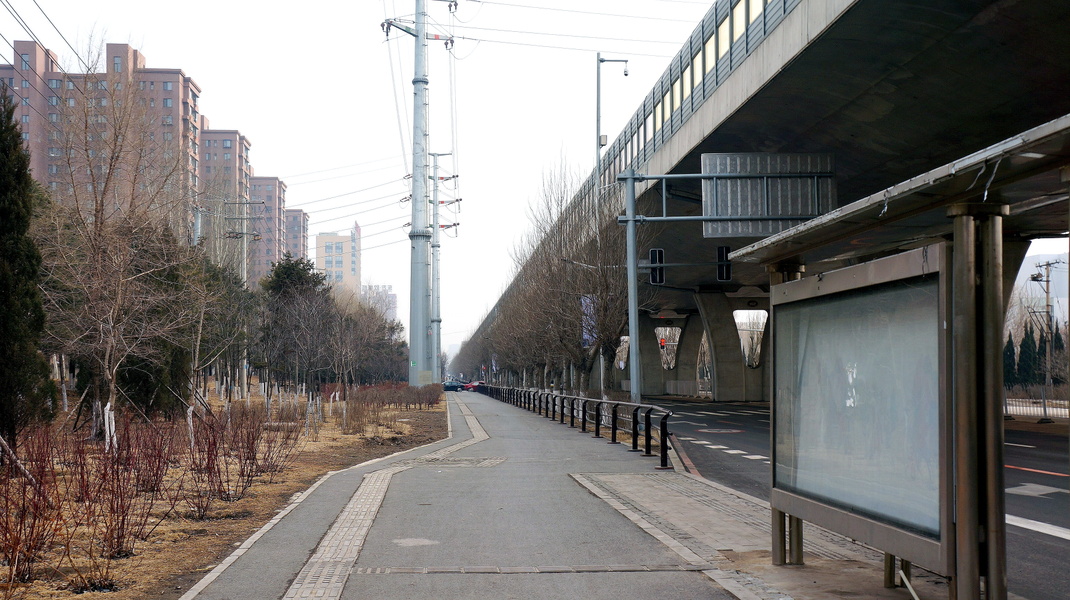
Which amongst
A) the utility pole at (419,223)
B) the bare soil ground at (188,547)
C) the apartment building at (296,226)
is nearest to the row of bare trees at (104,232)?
the bare soil ground at (188,547)

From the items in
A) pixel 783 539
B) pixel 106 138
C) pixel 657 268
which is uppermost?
pixel 106 138

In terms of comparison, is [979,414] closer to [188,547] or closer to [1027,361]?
[188,547]

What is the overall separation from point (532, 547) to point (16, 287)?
10.1 m

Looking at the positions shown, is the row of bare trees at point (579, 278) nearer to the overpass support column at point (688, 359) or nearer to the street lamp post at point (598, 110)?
the street lamp post at point (598, 110)

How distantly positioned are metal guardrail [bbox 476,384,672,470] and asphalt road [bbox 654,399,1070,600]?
106 centimetres

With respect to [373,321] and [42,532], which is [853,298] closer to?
[42,532]

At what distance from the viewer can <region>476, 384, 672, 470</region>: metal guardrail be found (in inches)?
656

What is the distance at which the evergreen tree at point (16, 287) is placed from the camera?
13367 mm

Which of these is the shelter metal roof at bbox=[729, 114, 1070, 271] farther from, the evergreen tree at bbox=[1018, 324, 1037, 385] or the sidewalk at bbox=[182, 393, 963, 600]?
the evergreen tree at bbox=[1018, 324, 1037, 385]

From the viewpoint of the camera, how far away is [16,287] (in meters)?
13.6

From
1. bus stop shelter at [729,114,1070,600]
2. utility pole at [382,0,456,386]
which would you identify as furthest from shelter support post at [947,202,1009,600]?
utility pole at [382,0,456,386]

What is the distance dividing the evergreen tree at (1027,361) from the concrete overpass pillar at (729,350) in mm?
19046

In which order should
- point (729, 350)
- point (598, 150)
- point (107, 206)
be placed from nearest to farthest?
point (107, 206) → point (598, 150) → point (729, 350)

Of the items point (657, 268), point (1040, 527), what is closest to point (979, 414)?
point (1040, 527)
